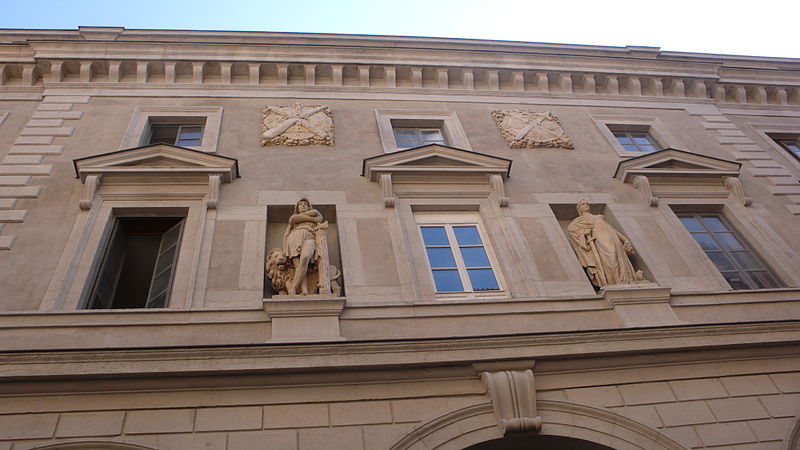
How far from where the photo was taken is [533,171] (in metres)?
11.9

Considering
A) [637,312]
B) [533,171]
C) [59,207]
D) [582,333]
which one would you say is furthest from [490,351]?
[59,207]

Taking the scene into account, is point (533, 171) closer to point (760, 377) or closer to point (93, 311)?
point (760, 377)

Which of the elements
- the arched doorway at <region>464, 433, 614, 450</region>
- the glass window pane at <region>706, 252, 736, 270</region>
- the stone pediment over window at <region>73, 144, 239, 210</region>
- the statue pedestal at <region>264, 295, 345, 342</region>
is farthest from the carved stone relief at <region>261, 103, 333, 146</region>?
the glass window pane at <region>706, 252, 736, 270</region>

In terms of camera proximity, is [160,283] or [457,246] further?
[457,246]

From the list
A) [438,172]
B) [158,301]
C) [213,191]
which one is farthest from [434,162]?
[158,301]

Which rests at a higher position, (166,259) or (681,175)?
(681,175)

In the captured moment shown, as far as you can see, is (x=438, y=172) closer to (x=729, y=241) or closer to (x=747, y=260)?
(x=729, y=241)

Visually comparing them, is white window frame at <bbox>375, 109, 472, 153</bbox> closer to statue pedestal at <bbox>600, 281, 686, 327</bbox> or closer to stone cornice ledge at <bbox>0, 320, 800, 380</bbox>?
statue pedestal at <bbox>600, 281, 686, 327</bbox>

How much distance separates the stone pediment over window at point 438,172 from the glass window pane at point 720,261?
149 inches

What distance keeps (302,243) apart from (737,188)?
8.69m

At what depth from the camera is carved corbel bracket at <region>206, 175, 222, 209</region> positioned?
10055mm

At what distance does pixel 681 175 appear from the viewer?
39.5ft

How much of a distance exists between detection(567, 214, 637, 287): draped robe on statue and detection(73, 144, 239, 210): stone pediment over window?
20.1 ft

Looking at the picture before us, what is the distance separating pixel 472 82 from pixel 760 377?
8.66m
